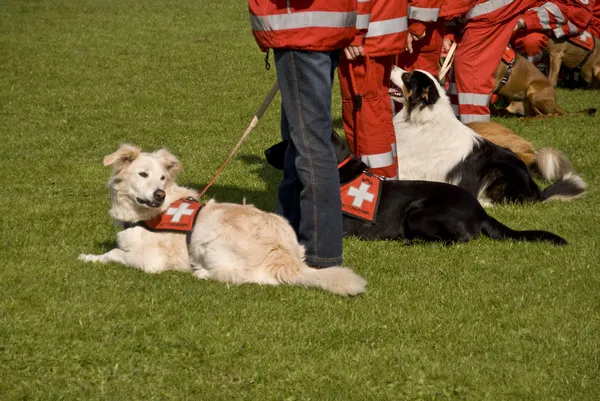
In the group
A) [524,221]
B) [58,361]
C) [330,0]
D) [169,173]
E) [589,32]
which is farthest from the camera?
[589,32]

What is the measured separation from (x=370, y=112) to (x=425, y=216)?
3.53 ft

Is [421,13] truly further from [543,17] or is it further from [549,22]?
[549,22]

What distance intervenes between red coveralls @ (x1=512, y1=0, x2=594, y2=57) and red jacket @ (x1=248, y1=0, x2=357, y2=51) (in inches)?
345

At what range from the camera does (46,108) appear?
12.3 m

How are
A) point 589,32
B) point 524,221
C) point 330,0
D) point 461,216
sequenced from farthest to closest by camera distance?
point 589,32 → point 524,221 → point 461,216 → point 330,0

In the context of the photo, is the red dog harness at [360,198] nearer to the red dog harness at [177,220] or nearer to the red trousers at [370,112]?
the red trousers at [370,112]

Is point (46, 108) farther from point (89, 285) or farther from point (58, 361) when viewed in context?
point (58, 361)

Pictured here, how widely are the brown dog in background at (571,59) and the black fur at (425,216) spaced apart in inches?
340

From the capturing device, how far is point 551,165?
29.5 ft

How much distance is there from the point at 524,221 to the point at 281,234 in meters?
2.91

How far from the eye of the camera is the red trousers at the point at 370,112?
7.04 metres

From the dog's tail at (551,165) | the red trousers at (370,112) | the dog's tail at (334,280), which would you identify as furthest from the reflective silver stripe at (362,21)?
the dog's tail at (551,165)

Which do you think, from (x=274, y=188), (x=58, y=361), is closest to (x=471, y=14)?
(x=274, y=188)

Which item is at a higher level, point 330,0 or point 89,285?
point 330,0
